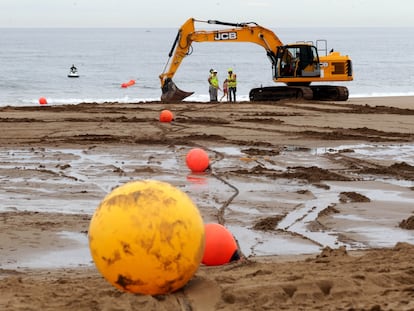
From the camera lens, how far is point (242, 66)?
10075 centimetres

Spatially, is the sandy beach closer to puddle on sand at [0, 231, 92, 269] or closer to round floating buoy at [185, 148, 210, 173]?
puddle on sand at [0, 231, 92, 269]

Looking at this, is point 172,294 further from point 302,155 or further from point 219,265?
point 302,155

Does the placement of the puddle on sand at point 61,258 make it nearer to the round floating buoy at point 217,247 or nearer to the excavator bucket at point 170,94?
the round floating buoy at point 217,247

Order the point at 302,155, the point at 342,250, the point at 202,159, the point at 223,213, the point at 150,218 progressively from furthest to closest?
the point at 302,155, the point at 202,159, the point at 223,213, the point at 342,250, the point at 150,218

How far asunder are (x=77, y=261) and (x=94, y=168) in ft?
21.8

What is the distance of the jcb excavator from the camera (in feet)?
104

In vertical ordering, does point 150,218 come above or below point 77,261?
above

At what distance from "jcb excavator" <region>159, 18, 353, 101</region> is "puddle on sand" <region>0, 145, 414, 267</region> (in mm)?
13989

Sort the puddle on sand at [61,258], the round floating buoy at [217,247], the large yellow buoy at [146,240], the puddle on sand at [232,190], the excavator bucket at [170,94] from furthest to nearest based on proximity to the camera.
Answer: the excavator bucket at [170,94]
the puddle on sand at [232,190]
the puddle on sand at [61,258]
the round floating buoy at [217,247]
the large yellow buoy at [146,240]

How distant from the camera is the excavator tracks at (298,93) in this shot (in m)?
31.9

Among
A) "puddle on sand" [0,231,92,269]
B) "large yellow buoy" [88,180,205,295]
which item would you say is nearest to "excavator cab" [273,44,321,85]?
"puddle on sand" [0,231,92,269]

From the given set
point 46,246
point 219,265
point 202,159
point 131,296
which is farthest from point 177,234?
point 202,159

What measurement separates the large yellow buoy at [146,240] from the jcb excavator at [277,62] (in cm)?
2581

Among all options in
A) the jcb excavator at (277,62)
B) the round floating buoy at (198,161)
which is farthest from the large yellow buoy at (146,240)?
the jcb excavator at (277,62)
